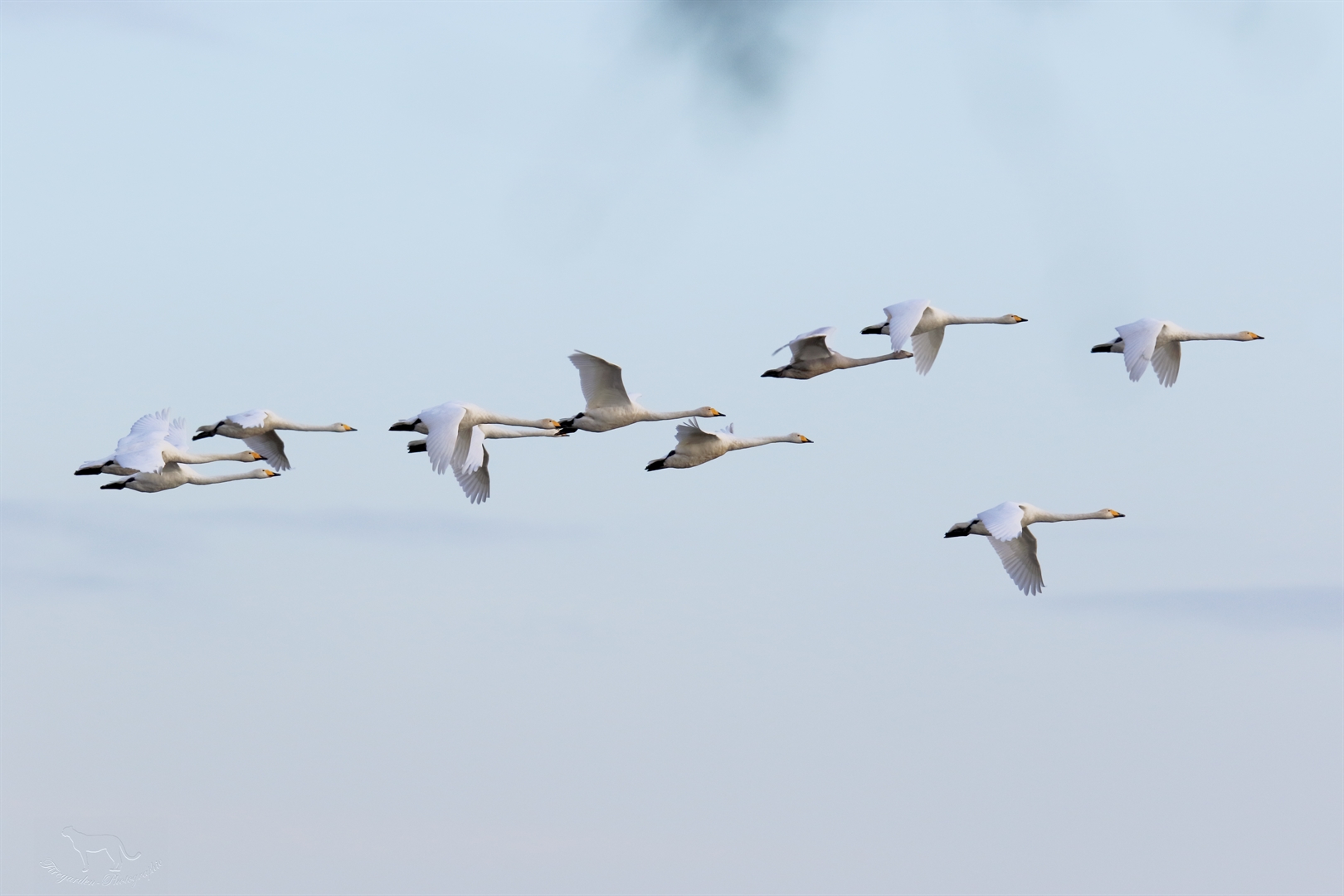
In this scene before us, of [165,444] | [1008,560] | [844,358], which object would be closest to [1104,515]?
[1008,560]

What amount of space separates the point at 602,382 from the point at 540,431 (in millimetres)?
5913

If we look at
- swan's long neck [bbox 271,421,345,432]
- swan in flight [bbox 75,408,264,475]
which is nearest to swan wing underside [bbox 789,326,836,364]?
swan's long neck [bbox 271,421,345,432]

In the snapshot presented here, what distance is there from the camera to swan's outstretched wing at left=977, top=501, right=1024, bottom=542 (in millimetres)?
38156

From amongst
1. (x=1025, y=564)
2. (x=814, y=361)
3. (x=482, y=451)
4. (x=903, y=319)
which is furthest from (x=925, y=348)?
(x=482, y=451)

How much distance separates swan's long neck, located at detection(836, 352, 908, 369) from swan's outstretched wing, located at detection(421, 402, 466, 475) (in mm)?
8243

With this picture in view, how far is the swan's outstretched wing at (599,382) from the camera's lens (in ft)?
125

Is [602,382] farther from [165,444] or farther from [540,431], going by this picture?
[165,444]

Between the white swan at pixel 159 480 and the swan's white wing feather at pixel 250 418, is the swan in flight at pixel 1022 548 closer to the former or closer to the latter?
the swan's white wing feather at pixel 250 418

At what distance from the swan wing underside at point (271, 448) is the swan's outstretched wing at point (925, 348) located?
44.7 ft

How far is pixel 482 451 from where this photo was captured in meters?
41.2

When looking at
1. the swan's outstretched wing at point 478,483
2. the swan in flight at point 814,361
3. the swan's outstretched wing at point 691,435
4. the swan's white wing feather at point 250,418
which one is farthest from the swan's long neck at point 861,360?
the swan's white wing feather at point 250,418

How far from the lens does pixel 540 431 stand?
4438cm

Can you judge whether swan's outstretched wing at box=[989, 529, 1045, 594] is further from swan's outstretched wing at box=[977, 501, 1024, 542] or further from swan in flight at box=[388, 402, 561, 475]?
swan in flight at box=[388, 402, 561, 475]

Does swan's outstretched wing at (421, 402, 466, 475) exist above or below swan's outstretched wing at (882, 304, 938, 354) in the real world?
below
